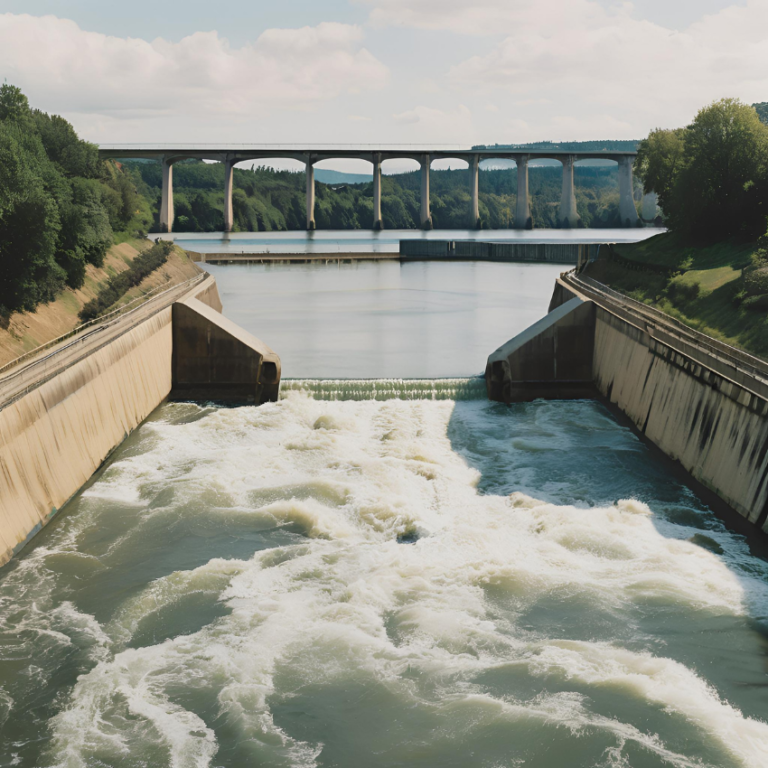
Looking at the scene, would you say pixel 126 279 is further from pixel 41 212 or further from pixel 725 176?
pixel 725 176

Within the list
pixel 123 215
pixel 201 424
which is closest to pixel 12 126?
pixel 201 424

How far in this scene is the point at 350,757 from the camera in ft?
41.3

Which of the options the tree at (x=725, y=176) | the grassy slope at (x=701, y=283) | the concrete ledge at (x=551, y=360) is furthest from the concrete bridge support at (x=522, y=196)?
the concrete ledge at (x=551, y=360)

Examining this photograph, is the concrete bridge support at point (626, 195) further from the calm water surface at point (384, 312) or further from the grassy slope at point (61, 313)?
the grassy slope at point (61, 313)

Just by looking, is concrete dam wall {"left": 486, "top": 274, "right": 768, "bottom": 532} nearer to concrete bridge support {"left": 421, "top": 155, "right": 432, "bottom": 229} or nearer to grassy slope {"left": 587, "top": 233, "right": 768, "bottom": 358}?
grassy slope {"left": 587, "top": 233, "right": 768, "bottom": 358}

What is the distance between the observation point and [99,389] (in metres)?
25.9

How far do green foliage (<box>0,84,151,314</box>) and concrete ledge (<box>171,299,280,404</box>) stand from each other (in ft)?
21.7

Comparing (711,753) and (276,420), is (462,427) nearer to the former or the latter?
(276,420)

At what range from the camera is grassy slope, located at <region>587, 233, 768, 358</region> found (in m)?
32.8

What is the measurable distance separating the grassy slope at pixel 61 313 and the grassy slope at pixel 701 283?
89.2 ft

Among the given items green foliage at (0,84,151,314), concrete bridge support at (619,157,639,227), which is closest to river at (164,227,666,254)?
concrete bridge support at (619,157,639,227)

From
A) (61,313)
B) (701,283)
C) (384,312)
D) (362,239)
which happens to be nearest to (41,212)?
(61,313)

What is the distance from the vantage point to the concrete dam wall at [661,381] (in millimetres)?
21062

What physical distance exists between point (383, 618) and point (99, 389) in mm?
13773
